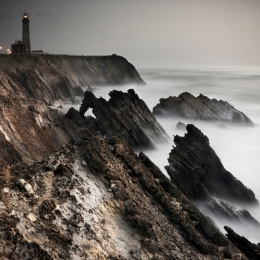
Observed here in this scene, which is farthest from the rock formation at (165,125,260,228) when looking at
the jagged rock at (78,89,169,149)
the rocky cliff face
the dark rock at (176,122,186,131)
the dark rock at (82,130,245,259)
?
the rocky cliff face

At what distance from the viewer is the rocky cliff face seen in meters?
50.4

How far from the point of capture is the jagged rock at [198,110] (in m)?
46.5

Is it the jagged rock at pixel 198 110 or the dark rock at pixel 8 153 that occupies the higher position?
the jagged rock at pixel 198 110

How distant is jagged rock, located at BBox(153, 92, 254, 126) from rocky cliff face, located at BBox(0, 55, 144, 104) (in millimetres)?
16645

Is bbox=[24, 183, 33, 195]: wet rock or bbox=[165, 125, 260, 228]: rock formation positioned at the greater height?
bbox=[165, 125, 260, 228]: rock formation

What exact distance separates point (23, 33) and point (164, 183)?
9986cm

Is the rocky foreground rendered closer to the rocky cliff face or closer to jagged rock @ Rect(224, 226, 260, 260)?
jagged rock @ Rect(224, 226, 260, 260)

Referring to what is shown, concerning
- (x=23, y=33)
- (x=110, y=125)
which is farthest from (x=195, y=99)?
(x=23, y=33)

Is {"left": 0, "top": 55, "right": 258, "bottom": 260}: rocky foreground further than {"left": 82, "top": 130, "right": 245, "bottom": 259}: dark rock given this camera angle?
No

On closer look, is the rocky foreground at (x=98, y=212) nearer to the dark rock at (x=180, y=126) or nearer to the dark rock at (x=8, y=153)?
the dark rock at (x=8, y=153)

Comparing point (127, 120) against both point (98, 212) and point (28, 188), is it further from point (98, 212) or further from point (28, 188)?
point (28, 188)

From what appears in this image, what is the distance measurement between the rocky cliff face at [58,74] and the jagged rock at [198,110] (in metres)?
16.6

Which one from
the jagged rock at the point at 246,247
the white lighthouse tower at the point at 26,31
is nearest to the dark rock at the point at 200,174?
the jagged rock at the point at 246,247

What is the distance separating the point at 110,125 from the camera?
3125 centimetres
